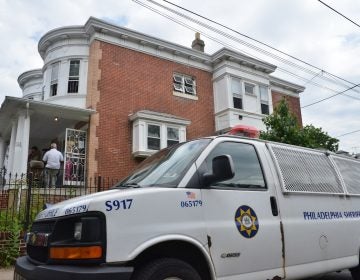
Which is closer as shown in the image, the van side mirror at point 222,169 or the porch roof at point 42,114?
Result: the van side mirror at point 222,169

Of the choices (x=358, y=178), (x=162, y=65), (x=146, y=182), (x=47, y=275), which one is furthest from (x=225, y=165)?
Answer: (x=162, y=65)

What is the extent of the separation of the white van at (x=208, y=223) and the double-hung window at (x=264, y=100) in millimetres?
15128

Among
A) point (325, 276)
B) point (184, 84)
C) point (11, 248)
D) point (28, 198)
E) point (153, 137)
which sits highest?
point (184, 84)

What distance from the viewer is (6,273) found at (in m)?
6.80

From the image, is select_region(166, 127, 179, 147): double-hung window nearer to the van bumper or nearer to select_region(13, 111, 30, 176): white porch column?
select_region(13, 111, 30, 176): white porch column

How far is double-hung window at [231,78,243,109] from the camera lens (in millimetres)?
18875

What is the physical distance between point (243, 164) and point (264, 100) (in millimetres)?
16601

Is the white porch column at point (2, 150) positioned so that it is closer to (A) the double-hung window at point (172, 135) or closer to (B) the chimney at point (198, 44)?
(A) the double-hung window at point (172, 135)

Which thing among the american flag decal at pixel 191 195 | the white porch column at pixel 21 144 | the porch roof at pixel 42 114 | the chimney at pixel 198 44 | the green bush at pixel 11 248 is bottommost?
the green bush at pixel 11 248

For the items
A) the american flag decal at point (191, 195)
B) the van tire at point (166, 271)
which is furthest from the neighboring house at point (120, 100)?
the van tire at point (166, 271)

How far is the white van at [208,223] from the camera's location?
3027 mm

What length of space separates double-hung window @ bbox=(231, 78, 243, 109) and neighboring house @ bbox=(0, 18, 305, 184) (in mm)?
21

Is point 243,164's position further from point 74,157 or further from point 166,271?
point 74,157

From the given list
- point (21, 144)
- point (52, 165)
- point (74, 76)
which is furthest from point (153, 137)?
point (21, 144)
